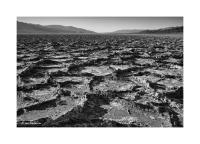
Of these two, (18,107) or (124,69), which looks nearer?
(18,107)

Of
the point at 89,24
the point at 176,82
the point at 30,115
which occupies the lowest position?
the point at 30,115

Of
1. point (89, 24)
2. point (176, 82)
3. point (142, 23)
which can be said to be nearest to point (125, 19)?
point (142, 23)

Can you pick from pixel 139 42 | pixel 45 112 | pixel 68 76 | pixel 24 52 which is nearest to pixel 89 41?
pixel 139 42

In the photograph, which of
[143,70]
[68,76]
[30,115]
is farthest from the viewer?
[143,70]

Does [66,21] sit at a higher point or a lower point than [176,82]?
higher

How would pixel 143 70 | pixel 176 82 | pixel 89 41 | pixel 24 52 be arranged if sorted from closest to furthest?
pixel 176 82 → pixel 143 70 → pixel 24 52 → pixel 89 41

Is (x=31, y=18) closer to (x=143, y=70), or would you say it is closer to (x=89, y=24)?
(x=89, y=24)

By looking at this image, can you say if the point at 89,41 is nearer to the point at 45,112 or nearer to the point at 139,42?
the point at 139,42
